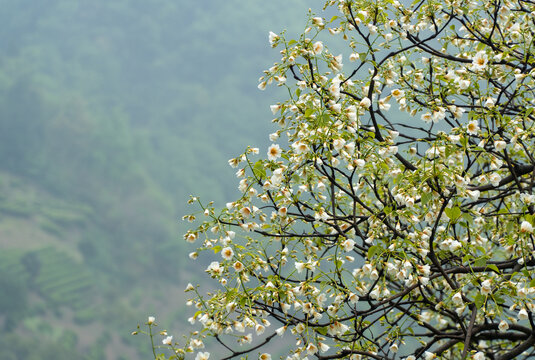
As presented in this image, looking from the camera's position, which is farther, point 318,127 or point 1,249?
point 1,249

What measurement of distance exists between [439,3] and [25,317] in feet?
63.7

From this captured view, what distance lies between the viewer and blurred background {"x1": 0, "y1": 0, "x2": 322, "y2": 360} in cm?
1958

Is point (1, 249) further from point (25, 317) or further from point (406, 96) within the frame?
point (406, 96)

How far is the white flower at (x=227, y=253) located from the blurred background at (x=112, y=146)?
658 inches

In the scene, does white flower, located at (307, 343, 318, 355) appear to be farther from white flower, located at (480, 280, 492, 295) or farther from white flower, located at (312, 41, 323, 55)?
white flower, located at (312, 41, 323, 55)

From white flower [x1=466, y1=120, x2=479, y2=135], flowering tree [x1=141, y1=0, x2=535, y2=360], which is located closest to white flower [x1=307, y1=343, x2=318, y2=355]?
flowering tree [x1=141, y1=0, x2=535, y2=360]

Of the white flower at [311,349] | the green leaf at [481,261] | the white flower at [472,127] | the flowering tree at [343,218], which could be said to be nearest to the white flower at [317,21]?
the flowering tree at [343,218]

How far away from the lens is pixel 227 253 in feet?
8.30

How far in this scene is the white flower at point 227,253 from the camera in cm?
251

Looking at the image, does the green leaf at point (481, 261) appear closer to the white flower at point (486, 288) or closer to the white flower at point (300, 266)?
the white flower at point (486, 288)

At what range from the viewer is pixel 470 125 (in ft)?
8.57

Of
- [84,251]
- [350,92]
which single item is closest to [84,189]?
[84,251]

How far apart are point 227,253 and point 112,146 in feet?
80.3

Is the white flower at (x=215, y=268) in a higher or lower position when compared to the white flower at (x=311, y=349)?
higher
